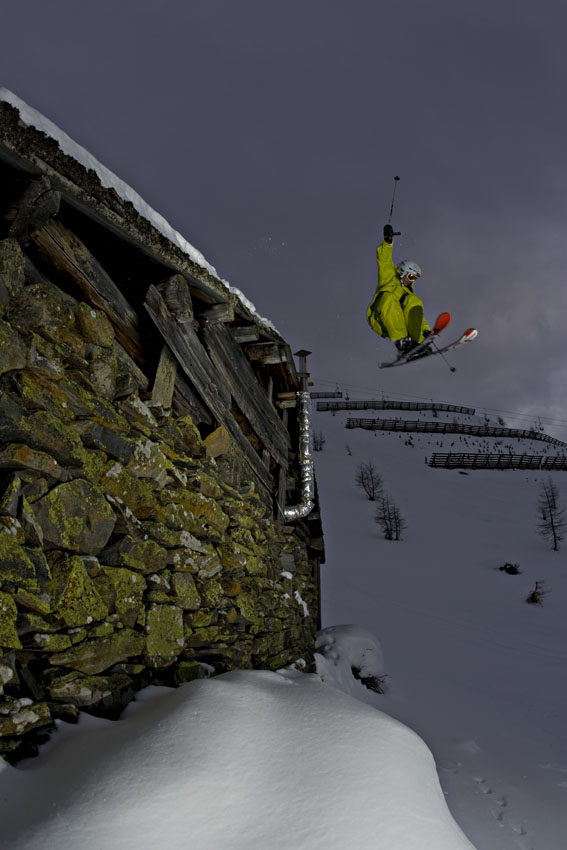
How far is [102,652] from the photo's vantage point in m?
2.27

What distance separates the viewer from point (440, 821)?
1766 millimetres

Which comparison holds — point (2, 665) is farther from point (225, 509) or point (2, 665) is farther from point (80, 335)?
point (225, 509)

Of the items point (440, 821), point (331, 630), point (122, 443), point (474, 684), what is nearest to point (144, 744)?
point (440, 821)

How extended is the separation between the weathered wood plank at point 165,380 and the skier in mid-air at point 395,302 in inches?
164

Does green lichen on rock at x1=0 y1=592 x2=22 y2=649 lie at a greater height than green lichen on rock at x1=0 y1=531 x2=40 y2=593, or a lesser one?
lesser

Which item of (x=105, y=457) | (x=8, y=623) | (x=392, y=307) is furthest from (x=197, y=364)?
(x=392, y=307)

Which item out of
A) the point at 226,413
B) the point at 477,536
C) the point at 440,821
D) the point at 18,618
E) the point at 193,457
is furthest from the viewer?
the point at 477,536

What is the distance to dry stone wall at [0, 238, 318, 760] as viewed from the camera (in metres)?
1.95

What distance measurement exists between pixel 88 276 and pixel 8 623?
1915 millimetres

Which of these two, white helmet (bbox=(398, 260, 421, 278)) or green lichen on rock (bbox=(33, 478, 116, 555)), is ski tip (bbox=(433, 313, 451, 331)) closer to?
white helmet (bbox=(398, 260, 421, 278))

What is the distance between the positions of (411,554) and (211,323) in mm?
15981

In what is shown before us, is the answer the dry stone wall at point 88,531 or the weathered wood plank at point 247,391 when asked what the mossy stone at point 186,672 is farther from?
the weathered wood plank at point 247,391

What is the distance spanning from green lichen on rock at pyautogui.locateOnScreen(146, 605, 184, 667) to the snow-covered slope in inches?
113

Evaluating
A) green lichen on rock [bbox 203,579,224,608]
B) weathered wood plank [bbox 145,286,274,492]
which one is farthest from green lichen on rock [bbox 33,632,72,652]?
weathered wood plank [bbox 145,286,274,492]
